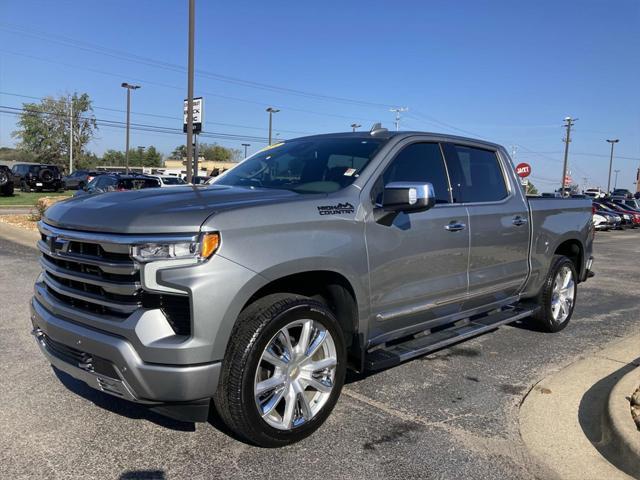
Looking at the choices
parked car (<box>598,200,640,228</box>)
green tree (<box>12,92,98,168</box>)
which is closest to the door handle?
parked car (<box>598,200,640,228</box>)

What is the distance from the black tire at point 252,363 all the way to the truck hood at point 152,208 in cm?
58

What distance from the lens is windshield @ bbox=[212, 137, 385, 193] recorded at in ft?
12.7

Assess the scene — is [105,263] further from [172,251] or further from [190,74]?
[190,74]

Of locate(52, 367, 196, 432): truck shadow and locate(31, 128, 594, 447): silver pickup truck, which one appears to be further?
locate(52, 367, 196, 432): truck shadow

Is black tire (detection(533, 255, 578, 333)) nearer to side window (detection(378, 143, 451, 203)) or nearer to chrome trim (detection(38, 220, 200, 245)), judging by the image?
side window (detection(378, 143, 451, 203))

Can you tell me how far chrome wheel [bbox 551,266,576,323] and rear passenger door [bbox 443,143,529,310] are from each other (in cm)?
86

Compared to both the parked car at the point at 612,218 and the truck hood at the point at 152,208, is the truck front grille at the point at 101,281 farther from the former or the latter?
the parked car at the point at 612,218

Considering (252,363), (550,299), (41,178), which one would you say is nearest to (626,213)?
(550,299)

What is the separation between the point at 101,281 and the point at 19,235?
11536 mm

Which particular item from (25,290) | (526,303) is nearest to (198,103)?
(25,290)

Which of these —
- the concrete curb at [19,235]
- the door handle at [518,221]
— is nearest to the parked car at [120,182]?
the concrete curb at [19,235]

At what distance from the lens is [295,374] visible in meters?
3.27

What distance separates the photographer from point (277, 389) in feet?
10.5

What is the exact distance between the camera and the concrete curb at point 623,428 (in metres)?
3.10
